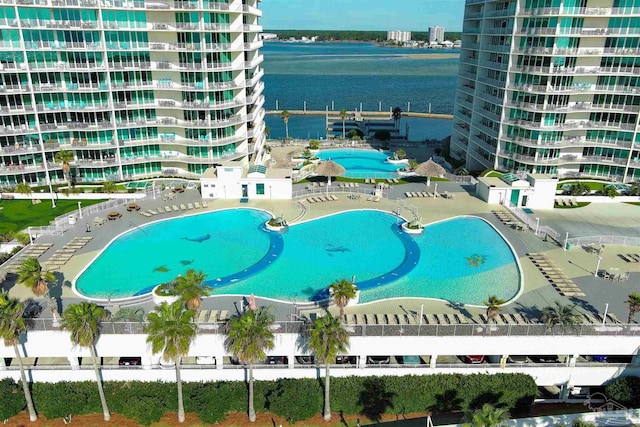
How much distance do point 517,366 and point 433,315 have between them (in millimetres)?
6160

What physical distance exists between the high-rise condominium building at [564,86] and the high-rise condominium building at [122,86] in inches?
1322

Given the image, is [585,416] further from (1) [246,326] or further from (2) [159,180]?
(2) [159,180]

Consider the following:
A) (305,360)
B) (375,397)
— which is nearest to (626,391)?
(375,397)

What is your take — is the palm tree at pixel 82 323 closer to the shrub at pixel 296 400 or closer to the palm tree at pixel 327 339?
the shrub at pixel 296 400

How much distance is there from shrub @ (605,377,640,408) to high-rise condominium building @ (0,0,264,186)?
162ft

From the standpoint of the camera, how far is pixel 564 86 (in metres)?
59.1

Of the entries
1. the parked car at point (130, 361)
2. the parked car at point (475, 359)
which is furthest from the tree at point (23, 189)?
the parked car at point (475, 359)

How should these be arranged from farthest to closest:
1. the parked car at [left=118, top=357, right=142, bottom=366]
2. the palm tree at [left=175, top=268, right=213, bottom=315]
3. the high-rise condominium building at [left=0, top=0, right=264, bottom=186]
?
the high-rise condominium building at [left=0, top=0, right=264, bottom=186] < the parked car at [left=118, top=357, right=142, bottom=366] < the palm tree at [left=175, top=268, right=213, bottom=315]

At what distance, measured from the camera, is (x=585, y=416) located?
27344 mm

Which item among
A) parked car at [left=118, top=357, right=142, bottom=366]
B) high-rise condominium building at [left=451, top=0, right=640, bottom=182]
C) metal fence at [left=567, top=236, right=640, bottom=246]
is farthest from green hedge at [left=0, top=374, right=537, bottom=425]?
high-rise condominium building at [left=451, top=0, right=640, bottom=182]

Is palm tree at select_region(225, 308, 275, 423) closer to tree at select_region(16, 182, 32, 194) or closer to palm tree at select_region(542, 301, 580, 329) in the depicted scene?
palm tree at select_region(542, 301, 580, 329)

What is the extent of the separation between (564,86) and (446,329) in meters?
42.8

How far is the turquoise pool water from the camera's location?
6888cm

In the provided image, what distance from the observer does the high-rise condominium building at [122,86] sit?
55094mm
